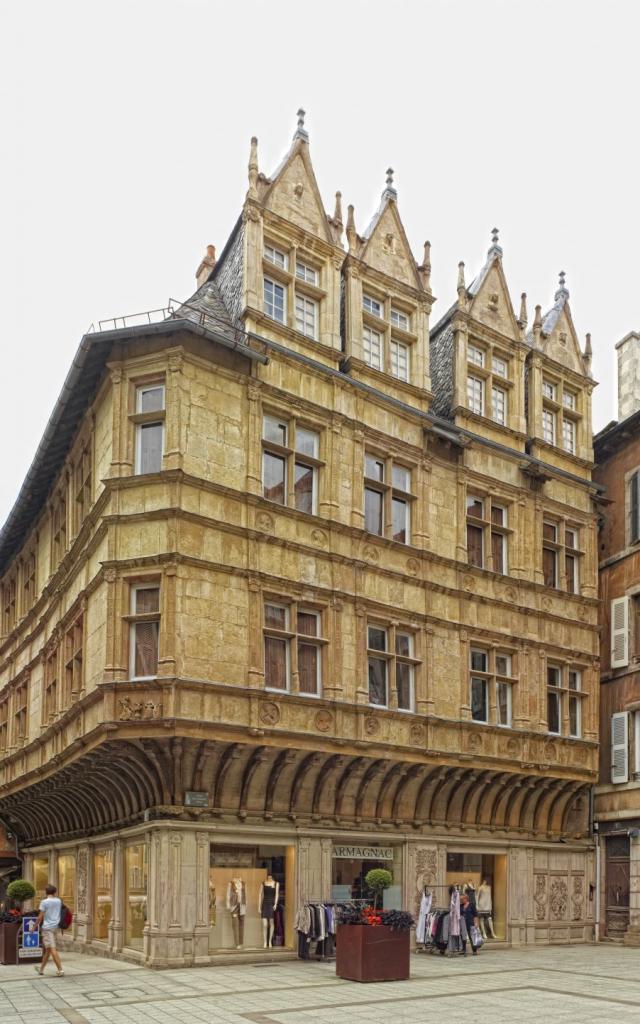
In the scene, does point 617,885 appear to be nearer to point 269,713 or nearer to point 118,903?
point 269,713

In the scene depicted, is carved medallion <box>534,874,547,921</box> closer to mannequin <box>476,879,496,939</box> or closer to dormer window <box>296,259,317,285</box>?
mannequin <box>476,879,496,939</box>

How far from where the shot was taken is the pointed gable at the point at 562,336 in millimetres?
34000

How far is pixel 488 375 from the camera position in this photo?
1244 inches

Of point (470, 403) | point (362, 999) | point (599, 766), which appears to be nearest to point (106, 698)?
point (362, 999)

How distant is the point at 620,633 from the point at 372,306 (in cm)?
1209

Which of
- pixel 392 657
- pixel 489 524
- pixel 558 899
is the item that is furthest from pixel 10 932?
pixel 489 524

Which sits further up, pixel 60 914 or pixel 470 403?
pixel 470 403

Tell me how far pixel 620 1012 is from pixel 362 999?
3958 millimetres

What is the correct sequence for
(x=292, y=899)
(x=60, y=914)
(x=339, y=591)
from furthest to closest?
(x=339, y=591)
(x=292, y=899)
(x=60, y=914)

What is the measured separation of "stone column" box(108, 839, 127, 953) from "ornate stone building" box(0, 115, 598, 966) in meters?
0.07

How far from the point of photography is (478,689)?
2950 cm

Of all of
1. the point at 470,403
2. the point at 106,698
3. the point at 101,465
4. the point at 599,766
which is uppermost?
the point at 470,403

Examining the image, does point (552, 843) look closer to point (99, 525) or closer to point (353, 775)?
point (353, 775)

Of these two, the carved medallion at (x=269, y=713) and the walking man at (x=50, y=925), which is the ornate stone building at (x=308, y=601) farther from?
the walking man at (x=50, y=925)
